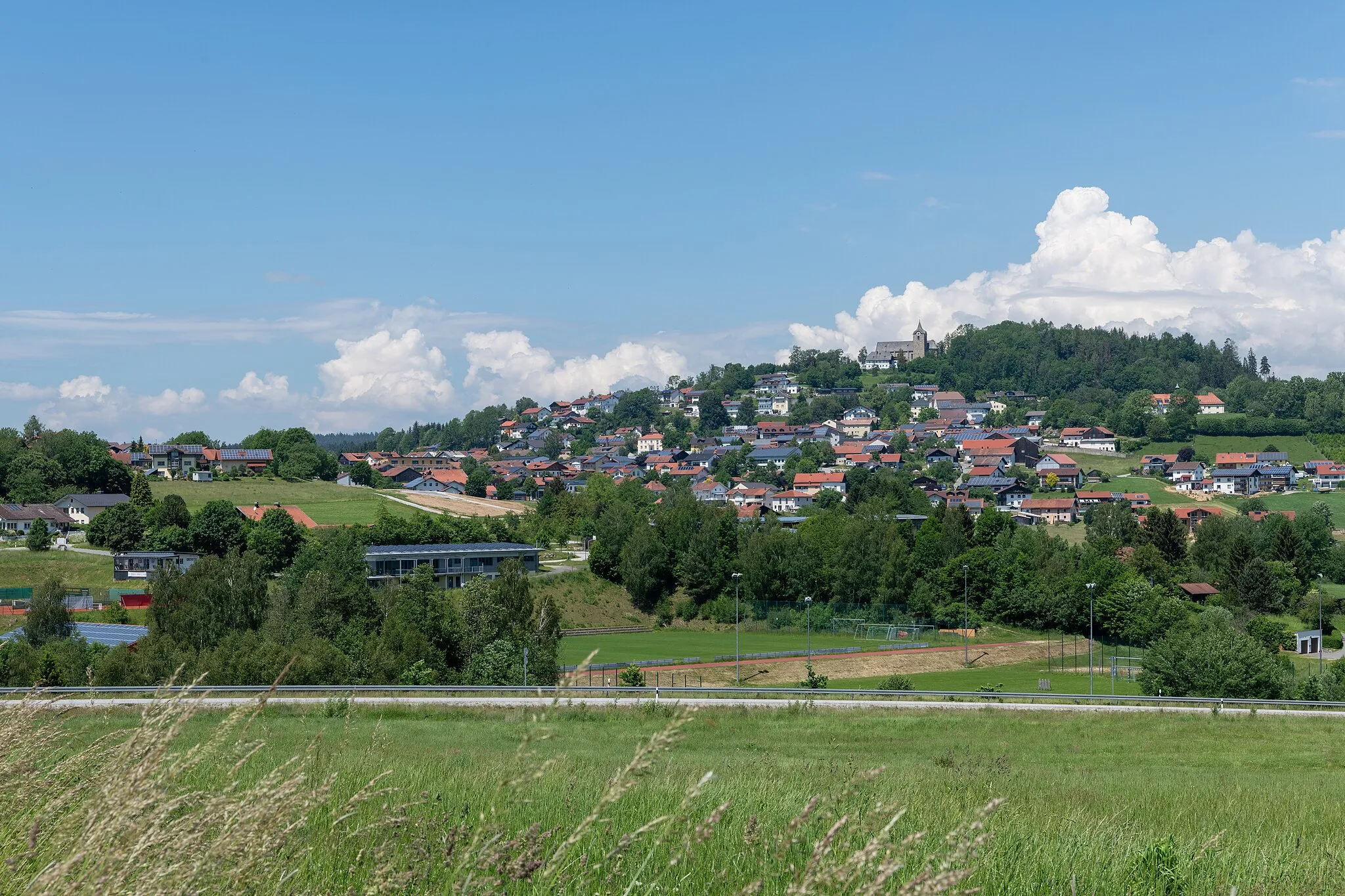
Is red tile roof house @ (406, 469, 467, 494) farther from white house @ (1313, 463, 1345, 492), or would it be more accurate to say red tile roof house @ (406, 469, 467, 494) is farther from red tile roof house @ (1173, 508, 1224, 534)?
white house @ (1313, 463, 1345, 492)

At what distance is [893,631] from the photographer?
57812 millimetres

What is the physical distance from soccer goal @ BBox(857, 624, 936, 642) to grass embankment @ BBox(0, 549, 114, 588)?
39.6 metres

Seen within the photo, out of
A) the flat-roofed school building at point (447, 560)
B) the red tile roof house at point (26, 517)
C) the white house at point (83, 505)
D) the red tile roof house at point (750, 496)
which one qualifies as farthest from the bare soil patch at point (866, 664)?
the red tile roof house at point (750, 496)

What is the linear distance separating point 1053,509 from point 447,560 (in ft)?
216

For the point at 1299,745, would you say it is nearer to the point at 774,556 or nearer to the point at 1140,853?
the point at 1140,853

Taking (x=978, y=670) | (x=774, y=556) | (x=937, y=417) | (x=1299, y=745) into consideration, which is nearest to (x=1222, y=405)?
(x=937, y=417)

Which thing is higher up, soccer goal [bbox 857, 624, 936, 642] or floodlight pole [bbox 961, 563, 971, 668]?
floodlight pole [bbox 961, 563, 971, 668]

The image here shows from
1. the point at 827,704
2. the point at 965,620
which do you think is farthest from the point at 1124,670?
the point at 827,704

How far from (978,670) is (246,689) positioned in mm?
33338

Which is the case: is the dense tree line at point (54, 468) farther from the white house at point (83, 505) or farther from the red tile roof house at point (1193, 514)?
the red tile roof house at point (1193, 514)

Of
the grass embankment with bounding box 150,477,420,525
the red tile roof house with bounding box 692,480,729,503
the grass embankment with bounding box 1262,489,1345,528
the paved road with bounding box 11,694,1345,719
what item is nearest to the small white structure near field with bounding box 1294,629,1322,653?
the paved road with bounding box 11,694,1345,719

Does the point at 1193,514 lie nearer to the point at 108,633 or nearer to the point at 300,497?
Answer: the point at 300,497

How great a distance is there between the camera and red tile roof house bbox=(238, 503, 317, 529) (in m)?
74.3

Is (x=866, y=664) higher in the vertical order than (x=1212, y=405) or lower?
lower
